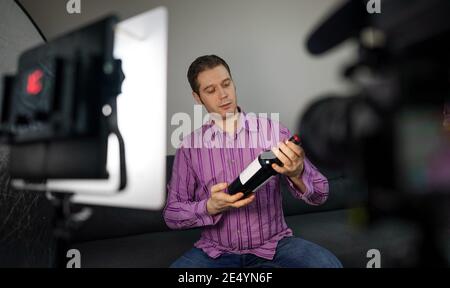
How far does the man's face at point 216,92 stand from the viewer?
1.02m

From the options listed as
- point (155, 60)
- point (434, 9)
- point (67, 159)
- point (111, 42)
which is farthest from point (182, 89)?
point (434, 9)

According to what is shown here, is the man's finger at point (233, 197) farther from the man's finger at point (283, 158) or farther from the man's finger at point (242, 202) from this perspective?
the man's finger at point (283, 158)

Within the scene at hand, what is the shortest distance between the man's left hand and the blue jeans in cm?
22

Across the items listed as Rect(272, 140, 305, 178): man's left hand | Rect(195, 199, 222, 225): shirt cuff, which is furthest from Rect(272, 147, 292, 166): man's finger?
Rect(195, 199, 222, 225): shirt cuff

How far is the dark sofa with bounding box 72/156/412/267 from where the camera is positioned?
40.2 inches

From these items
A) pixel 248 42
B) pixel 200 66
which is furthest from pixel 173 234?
pixel 248 42

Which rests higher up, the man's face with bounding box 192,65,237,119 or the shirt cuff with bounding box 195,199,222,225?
the man's face with bounding box 192,65,237,119

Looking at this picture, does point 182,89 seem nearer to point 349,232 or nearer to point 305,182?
point 305,182

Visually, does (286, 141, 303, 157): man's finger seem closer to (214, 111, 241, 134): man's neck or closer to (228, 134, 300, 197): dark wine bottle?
(228, 134, 300, 197): dark wine bottle

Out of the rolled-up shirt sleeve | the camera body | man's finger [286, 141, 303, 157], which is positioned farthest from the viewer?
the rolled-up shirt sleeve

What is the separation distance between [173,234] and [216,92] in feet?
1.45

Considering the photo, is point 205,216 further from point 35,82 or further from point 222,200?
point 35,82

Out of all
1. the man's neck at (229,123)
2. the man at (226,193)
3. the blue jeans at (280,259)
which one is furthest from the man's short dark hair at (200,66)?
the blue jeans at (280,259)

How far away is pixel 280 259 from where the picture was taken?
957 millimetres
